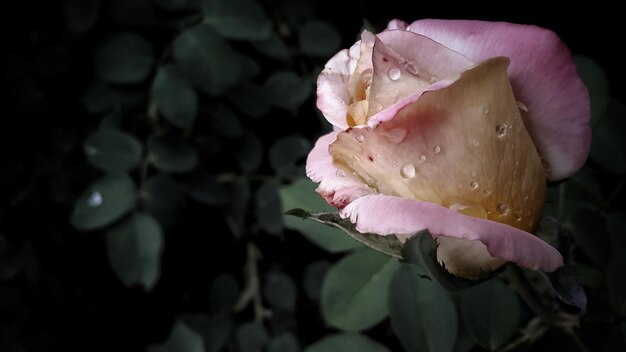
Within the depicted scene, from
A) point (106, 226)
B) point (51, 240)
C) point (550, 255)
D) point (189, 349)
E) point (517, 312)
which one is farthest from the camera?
point (51, 240)

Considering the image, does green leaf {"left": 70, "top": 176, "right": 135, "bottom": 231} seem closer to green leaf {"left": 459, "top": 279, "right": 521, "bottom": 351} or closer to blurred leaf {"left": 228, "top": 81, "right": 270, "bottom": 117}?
blurred leaf {"left": 228, "top": 81, "right": 270, "bottom": 117}

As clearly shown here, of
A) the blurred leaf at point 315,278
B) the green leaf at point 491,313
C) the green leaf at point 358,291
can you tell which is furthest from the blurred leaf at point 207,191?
the green leaf at point 491,313

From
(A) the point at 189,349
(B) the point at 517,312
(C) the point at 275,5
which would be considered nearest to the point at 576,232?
(B) the point at 517,312

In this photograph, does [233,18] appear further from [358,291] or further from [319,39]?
[358,291]

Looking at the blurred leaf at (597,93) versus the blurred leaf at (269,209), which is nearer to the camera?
the blurred leaf at (597,93)

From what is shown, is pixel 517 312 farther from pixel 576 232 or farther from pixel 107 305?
pixel 107 305

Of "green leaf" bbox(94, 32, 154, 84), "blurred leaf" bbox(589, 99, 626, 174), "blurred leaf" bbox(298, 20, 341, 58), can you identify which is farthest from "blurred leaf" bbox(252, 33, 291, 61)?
"blurred leaf" bbox(589, 99, 626, 174)

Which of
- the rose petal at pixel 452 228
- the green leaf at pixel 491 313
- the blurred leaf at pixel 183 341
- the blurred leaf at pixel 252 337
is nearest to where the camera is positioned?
the rose petal at pixel 452 228

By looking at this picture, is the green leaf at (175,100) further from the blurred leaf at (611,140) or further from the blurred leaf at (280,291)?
the blurred leaf at (611,140)
